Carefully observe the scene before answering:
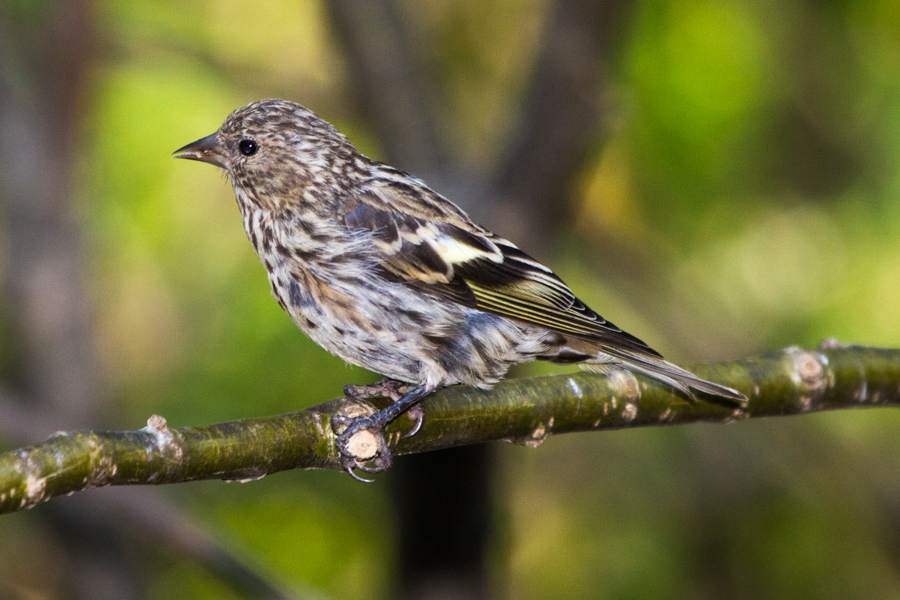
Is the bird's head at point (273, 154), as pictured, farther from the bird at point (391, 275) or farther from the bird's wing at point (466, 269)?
the bird's wing at point (466, 269)

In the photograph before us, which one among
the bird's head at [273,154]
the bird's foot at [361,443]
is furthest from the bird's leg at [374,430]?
the bird's head at [273,154]

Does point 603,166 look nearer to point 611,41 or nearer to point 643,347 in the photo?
point 611,41

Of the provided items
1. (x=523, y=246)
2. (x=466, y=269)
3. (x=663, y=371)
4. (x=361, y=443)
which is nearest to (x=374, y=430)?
(x=361, y=443)

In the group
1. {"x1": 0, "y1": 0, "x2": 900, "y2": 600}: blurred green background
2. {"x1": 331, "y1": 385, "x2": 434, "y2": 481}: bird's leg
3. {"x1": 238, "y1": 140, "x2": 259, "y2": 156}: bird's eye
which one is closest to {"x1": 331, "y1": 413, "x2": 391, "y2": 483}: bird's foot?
{"x1": 331, "y1": 385, "x2": 434, "y2": 481}: bird's leg

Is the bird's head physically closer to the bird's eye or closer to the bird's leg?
the bird's eye

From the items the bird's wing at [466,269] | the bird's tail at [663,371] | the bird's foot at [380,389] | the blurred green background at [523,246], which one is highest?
the blurred green background at [523,246]
